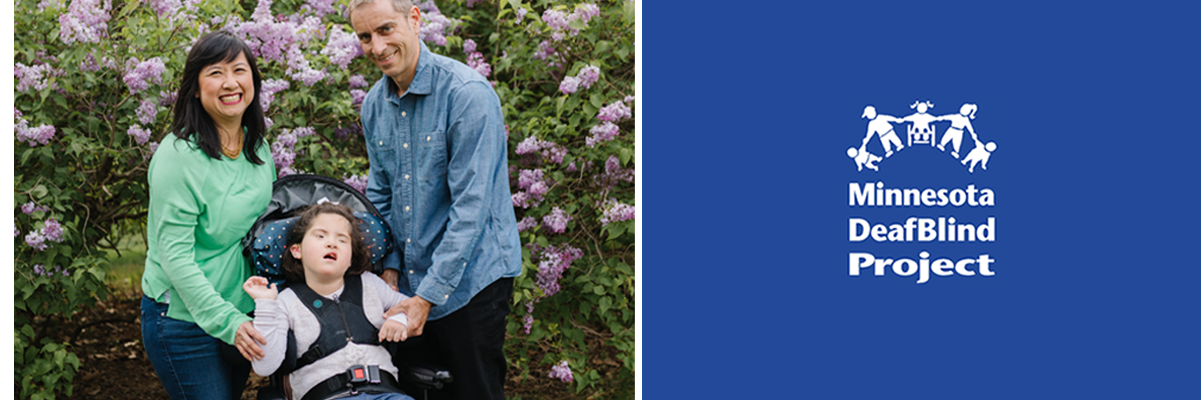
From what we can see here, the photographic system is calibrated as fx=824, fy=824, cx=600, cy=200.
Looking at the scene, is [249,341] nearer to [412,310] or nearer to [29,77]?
[412,310]

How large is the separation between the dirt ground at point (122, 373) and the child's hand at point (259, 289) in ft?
5.59

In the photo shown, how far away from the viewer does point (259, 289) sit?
2.15m

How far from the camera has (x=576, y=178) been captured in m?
3.39

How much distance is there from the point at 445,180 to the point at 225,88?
61cm

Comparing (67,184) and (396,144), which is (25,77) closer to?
(67,184)

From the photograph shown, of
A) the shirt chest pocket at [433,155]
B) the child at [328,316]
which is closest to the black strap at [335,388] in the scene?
the child at [328,316]

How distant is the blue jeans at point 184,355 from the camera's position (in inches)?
85.3

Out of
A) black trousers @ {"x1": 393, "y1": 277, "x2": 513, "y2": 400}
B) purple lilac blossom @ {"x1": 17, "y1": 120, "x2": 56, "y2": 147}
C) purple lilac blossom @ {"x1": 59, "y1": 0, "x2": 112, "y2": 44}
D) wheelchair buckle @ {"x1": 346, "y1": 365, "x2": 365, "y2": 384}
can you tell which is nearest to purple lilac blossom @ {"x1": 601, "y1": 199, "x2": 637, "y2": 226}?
black trousers @ {"x1": 393, "y1": 277, "x2": 513, "y2": 400}

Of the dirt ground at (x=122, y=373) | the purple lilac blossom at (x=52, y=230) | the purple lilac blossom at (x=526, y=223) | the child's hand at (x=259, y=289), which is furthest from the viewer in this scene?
the dirt ground at (x=122, y=373)

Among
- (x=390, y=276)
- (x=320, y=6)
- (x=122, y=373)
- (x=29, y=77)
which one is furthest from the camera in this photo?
(x=122, y=373)

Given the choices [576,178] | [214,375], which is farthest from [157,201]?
[576,178]

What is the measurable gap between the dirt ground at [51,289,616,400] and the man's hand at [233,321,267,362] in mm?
1719

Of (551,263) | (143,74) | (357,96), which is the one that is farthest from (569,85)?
(143,74)

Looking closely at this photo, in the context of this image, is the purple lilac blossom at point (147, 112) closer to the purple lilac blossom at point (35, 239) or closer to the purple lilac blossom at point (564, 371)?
the purple lilac blossom at point (35, 239)
